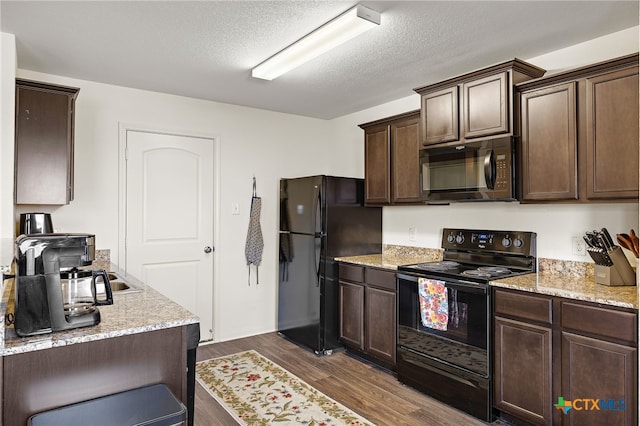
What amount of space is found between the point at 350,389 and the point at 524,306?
1403mm

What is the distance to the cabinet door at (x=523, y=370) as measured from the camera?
2.29 m

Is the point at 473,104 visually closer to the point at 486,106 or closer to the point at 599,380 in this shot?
the point at 486,106

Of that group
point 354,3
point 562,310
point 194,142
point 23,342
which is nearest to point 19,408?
point 23,342

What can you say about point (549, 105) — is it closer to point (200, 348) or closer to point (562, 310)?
point (562, 310)

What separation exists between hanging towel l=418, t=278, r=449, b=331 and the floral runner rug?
793 mm

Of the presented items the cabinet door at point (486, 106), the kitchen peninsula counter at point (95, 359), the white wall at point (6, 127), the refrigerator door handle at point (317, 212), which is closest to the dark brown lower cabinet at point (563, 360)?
the cabinet door at point (486, 106)

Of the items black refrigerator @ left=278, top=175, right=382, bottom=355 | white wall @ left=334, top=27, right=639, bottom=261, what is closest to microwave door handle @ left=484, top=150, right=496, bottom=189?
white wall @ left=334, top=27, right=639, bottom=261

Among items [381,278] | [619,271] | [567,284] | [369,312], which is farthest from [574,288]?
[369,312]

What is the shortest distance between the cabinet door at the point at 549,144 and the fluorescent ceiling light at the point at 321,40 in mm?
1183

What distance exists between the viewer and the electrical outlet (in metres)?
2.65

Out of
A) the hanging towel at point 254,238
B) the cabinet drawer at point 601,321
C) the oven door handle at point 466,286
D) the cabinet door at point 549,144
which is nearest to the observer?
the cabinet drawer at point 601,321

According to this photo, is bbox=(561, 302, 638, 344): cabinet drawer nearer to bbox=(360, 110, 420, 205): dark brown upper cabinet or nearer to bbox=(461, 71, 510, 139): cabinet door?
bbox=(461, 71, 510, 139): cabinet door

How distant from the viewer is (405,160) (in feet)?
11.7

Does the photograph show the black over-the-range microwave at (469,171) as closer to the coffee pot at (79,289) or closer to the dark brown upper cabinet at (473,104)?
the dark brown upper cabinet at (473,104)
